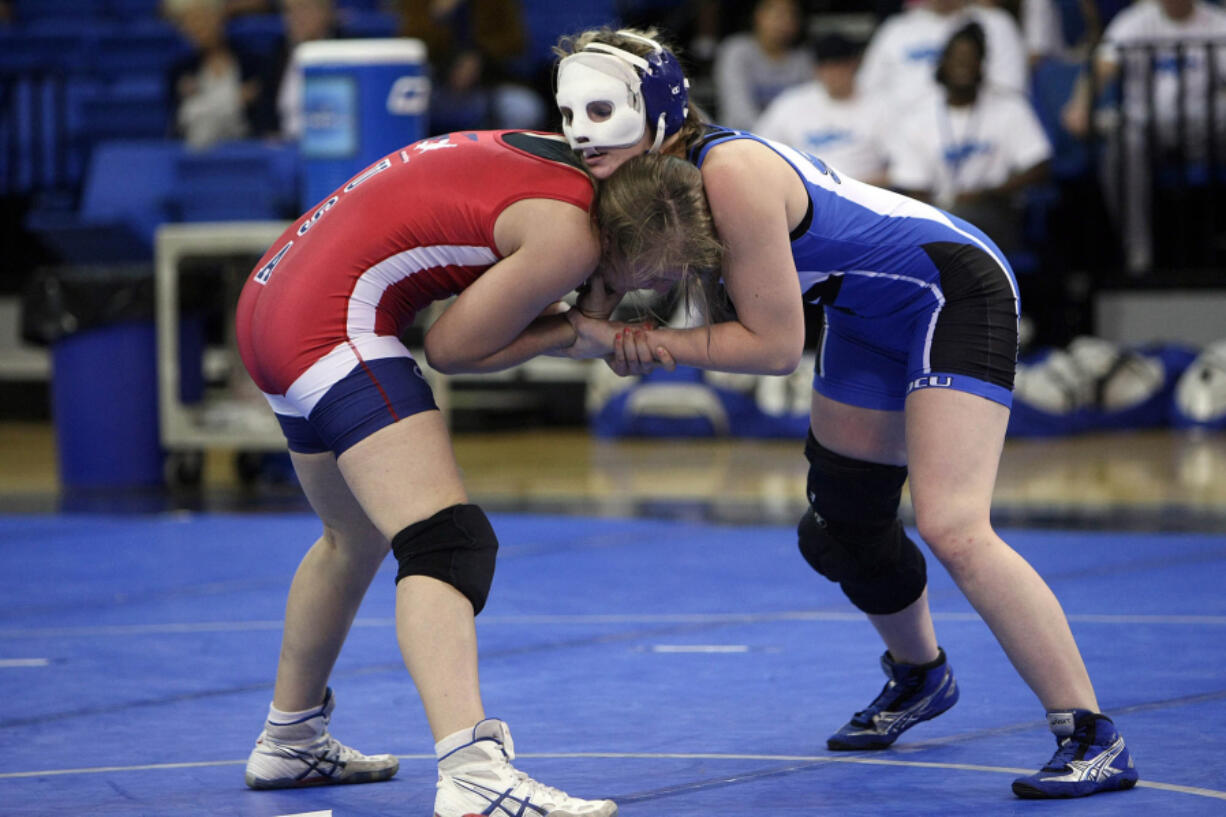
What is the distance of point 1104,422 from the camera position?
333 inches

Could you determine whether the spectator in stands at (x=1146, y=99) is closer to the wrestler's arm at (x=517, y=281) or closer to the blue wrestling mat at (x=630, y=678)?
the blue wrestling mat at (x=630, y=678)

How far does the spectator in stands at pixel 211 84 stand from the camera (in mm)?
9805

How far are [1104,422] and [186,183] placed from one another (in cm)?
479

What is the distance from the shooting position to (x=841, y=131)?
8.84 m

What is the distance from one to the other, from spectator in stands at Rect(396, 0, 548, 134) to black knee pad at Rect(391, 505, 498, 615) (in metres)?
6.93

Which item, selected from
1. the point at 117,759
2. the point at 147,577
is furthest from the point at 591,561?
the point at 117,759

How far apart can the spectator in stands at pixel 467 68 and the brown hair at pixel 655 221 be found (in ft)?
22.3

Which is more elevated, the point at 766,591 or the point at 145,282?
the point at 145,282

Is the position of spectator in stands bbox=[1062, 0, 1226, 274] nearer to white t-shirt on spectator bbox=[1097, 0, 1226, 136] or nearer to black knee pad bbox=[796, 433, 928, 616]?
white t-shirt on spectator bbox=[1097, 0, 1226, 136]

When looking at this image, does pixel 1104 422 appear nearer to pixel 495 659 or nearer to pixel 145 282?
pixel 145 282

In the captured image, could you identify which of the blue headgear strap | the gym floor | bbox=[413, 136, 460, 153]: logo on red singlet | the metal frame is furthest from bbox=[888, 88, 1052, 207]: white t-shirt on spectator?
bbox=[413, 136, 460, 153]: logo on red singlet

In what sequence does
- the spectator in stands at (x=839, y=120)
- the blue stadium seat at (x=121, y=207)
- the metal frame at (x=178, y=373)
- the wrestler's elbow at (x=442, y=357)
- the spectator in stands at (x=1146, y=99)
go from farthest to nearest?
1. the blue stadium seat at (x=121, y=207)
2. the spectator in stands at (x=1146, y=99)
3. the spectator in stands at (x=839, y=120)
4. the metal frame at (x=178, y=373)
5. the wrestler's elbow at (x=442, y=357)

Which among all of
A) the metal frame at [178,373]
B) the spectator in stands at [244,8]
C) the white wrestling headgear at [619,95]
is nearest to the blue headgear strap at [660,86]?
the white wrestling headgear at [619,95]

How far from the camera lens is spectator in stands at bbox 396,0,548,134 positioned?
373 inches
